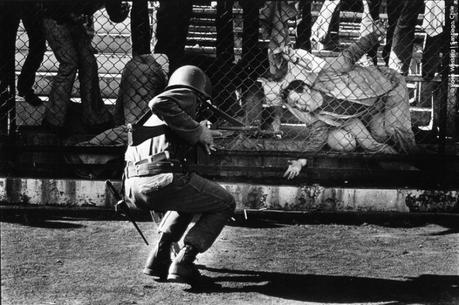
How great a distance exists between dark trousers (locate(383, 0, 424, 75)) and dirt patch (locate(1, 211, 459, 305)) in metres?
2.04

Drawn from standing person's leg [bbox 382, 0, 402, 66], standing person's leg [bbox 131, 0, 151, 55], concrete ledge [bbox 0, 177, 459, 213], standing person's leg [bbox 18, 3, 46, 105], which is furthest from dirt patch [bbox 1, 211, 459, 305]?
standing person's leg [bbox 382, 0, 402, 66]

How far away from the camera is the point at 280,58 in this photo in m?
7.54

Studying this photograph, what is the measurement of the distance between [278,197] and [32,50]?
2.90 meters

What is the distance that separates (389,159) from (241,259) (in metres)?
2.18

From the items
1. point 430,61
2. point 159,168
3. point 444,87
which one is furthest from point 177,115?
point 430,61

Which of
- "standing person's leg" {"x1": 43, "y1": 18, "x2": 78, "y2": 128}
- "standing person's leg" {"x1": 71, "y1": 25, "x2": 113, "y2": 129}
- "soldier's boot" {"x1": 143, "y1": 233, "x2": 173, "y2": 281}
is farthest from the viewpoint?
"standing person's leg" {"x1": 71, "y1": 25, "x2": 113, "y2": 129}

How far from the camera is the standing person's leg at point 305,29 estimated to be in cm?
803

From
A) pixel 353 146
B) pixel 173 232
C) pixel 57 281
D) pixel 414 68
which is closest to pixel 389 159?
pixel 353 146

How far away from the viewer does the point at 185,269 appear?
5078 mm

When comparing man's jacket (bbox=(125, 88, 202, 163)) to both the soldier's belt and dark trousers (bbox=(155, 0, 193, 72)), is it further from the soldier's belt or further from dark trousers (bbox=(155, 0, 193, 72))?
dark trousers (bbox=(155, 0, 193, 72))

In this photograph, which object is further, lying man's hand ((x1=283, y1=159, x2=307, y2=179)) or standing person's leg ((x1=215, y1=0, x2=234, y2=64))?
standing person's leg ((x1=215, y1=0, x2=234, y2=64))

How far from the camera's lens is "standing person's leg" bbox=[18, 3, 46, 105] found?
24.9 feet

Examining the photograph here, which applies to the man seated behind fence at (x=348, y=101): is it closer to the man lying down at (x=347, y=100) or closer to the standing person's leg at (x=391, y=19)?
the man lying down at (x=347, y=100)

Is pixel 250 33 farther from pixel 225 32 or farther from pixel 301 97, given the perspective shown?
pixel 301 97
